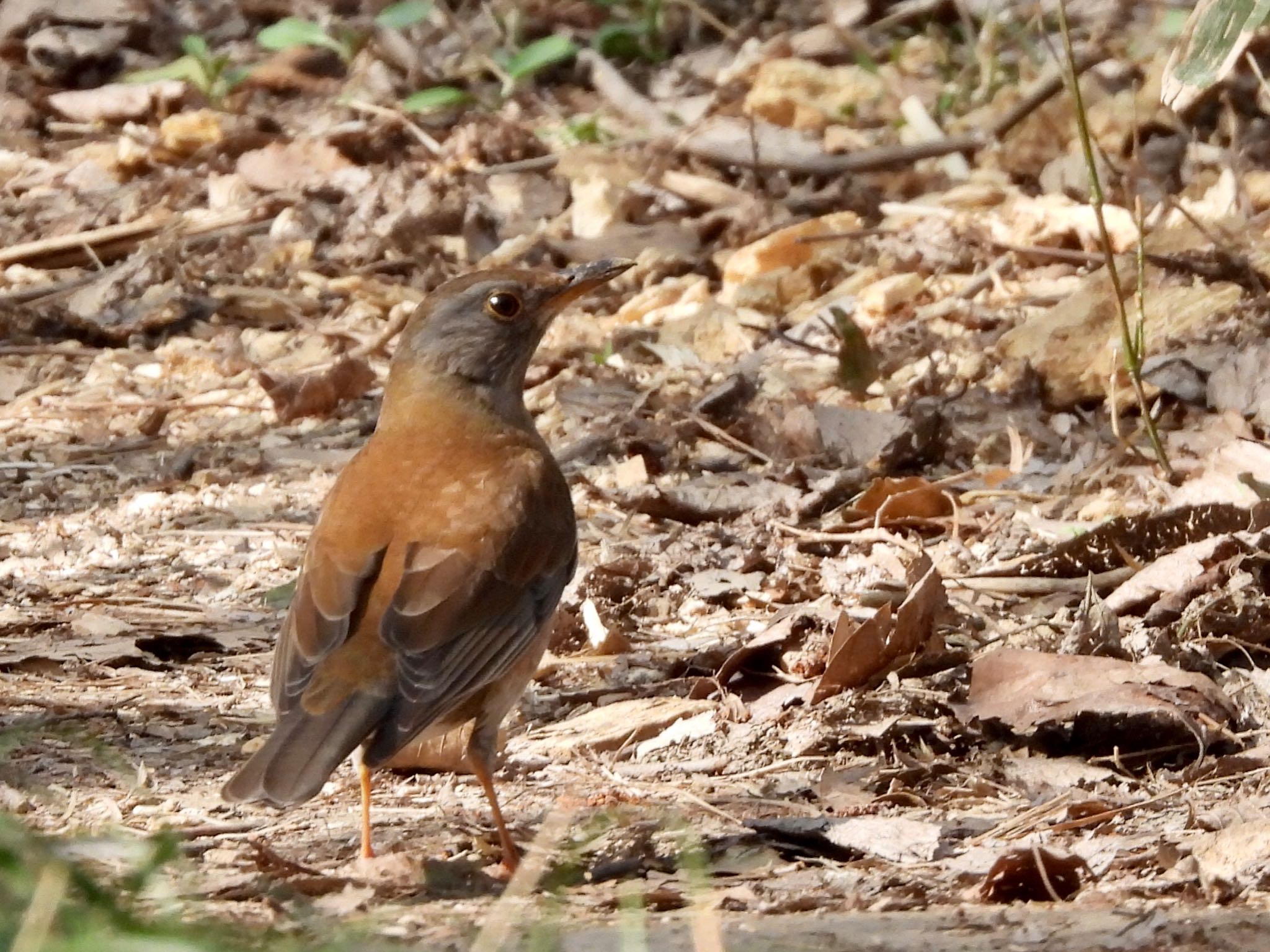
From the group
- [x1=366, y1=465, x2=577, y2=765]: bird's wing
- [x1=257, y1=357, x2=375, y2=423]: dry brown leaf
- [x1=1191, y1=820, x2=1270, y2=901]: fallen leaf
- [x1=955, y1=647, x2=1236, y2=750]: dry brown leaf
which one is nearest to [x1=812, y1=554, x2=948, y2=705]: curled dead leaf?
[x1=955, y1=647, x2=1236, y2=750]: dry brown leaf

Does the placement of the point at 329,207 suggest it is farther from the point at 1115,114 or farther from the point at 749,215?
the point at 1115,114

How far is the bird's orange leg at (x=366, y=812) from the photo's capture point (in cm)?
458

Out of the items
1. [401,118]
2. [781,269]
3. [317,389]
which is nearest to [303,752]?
[317,389]

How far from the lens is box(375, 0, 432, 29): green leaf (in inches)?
463

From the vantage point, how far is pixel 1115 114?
10.0m

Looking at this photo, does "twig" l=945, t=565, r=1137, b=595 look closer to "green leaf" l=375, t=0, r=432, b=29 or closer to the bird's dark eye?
the bird's dark eye

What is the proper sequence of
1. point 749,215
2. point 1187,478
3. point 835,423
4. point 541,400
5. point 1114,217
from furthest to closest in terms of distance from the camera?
point 749,215 < point 1114,217 < point 541,400 < point 835,423 < point 1187,478

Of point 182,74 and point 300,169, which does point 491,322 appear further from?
point 182,74

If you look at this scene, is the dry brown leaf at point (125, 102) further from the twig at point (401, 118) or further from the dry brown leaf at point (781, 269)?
the dry brown leaf at point (781, 269)

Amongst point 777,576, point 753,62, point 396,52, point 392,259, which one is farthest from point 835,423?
point 396,52

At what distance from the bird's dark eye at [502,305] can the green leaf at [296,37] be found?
19.6ft

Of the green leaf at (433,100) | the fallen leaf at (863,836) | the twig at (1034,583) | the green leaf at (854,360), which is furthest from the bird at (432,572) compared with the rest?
the green leaf at (433,100)

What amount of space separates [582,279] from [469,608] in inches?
56.1

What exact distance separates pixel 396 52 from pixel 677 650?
6.76 metres
